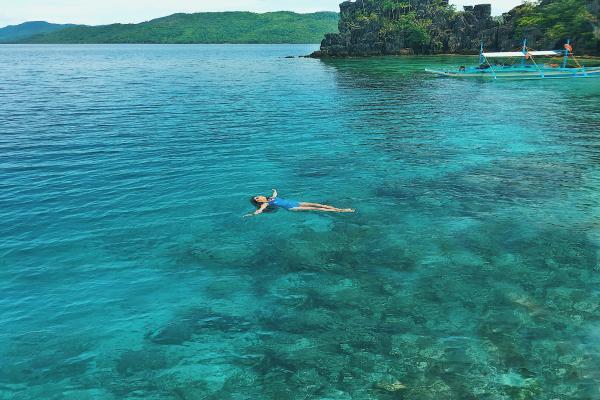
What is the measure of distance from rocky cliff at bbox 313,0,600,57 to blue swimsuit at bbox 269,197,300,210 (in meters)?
136

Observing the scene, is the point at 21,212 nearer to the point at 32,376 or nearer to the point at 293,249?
the point at 32,376

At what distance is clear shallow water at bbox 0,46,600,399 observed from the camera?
11.6m

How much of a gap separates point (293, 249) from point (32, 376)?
10.5 m

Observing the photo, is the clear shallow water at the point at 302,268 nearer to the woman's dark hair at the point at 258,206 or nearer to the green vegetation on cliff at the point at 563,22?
the woman's dark hair at the point at 258,206

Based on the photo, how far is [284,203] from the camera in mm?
22547

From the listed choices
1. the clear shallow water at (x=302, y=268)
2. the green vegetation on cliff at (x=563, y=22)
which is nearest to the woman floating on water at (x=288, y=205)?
the clear shallow water at (x=302, y=268)

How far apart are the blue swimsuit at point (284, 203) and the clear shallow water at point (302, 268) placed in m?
0.84

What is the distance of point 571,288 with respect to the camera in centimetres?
1499

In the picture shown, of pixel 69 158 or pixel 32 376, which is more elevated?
pixel 69 158

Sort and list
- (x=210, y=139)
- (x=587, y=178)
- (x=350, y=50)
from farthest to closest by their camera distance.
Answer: (x=350, y=50) → (x=210, y=139) → (x=587, y=178)

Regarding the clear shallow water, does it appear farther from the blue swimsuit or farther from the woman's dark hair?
the woman's dark hair

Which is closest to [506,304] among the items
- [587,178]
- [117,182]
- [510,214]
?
[510,214]

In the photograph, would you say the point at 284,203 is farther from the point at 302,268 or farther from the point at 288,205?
the point at 302,268

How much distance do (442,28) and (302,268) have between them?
172 meters
